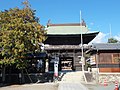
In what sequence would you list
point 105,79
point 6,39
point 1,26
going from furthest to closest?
1. point 105,79
2. point 1,26
3. point 6,39

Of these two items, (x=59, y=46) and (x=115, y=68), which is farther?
(x=59, y=46)

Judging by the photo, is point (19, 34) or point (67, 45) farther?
point (67, 45)

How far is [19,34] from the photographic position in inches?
875

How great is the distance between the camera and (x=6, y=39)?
2217cm

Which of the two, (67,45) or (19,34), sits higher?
(67,45)

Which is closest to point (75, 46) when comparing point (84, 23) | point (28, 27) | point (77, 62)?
point (77, 62)

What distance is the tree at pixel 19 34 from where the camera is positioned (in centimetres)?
2216

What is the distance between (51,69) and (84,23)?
12.8 meters

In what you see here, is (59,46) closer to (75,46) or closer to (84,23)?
(75,46)

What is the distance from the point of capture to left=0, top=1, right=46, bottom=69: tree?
22.2m

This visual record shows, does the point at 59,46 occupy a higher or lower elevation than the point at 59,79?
higher

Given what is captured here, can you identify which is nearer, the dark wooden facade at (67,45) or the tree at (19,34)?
the tree at (19,34)

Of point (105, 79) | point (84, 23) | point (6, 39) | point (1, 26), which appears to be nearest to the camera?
point (6, 39)

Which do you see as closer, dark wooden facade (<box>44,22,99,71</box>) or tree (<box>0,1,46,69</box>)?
tree (<box>0,1,46,69</box>)
